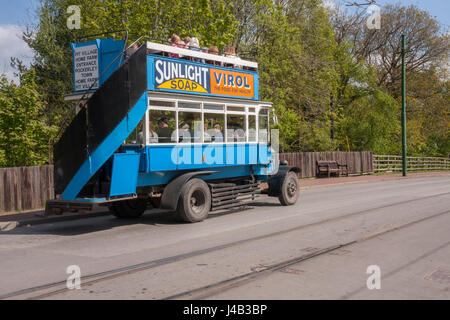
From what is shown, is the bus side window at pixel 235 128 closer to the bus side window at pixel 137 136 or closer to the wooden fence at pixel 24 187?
the bus side window at pixel 137 136

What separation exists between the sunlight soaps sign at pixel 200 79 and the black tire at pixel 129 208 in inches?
123

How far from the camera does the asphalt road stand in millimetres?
5320

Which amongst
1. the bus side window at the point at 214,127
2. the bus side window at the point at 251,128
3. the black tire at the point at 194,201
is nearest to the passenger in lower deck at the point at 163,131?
the black tire at the point at 194,201

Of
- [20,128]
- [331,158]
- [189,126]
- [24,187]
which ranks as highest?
[20,128]

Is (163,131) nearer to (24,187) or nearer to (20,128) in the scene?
(24,187)

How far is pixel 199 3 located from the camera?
21312 millimetres

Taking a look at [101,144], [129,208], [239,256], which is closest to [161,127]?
[101,144]

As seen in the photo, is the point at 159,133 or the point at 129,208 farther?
the point at 129,208

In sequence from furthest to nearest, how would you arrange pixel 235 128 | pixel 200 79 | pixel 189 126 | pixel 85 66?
pixel 235 128 → pixel 200 79 → pixel 189 126 → pixel 85 66

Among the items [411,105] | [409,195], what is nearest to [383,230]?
[409,195]

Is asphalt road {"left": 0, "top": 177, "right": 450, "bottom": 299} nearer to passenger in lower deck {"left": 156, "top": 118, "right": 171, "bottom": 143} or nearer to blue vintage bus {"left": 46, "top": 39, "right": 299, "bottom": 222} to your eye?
blue vintage bus {"left": 46, "top": 39, "right": 299, "bottom": 222}

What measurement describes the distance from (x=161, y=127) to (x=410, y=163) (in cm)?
3353

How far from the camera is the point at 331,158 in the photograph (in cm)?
2953

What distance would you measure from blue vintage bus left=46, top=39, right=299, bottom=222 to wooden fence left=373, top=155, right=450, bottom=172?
955 inches
